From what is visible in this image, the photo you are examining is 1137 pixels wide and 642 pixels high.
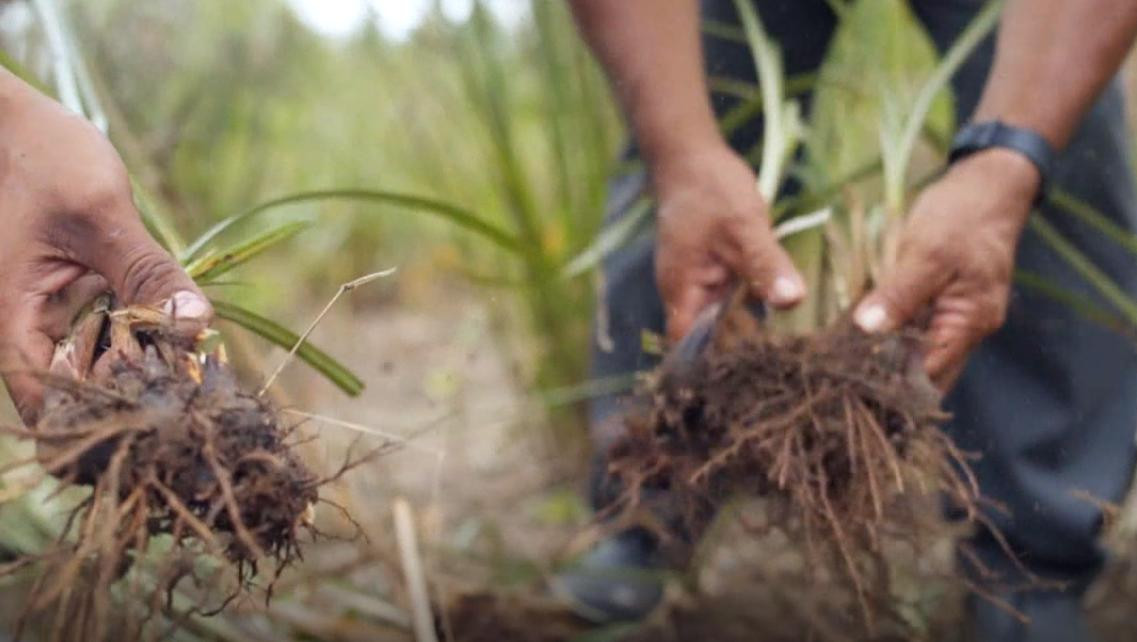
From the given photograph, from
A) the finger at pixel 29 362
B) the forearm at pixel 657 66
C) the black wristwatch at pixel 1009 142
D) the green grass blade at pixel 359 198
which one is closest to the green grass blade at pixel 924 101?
Answer: the black wristwatch at pixel 1009 142

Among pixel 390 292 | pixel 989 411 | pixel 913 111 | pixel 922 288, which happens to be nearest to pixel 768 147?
pixel 913 111

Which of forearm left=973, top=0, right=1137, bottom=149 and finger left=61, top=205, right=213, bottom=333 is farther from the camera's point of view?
forearm left=973, top=0, right=1137, bottom=149

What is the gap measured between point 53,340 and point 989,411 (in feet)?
3.10

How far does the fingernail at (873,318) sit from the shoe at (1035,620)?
39cm

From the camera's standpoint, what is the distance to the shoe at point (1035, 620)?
1.28 m

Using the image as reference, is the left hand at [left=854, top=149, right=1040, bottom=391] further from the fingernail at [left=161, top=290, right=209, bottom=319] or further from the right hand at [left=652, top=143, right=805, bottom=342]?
the fingernail at [left=161, top=290, right=209, bottom=319]

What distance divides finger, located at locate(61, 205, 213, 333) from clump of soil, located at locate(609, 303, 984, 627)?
433 mm

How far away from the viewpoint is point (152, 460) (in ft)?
2.53

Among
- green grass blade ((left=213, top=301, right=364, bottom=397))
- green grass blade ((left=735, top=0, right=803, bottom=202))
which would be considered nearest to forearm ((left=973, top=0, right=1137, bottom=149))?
green grass blade ((left=735, top=0, right=803, bottom=202))

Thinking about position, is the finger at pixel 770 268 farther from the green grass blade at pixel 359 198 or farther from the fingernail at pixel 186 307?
the fingernail at pixel 186 307

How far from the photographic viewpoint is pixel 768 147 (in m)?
1.28

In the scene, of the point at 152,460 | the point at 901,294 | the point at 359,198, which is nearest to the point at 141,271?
the point at 152,460

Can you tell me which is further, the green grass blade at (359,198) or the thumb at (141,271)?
the green grass blade at (359,198)

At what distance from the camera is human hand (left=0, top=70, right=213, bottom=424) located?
780 mm
